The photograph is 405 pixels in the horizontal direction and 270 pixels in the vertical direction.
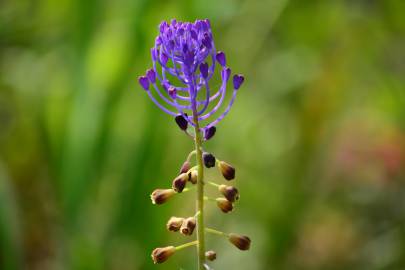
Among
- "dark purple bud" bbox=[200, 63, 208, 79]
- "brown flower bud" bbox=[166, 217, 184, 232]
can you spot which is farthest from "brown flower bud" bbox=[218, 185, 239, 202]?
"dark purple bud" bbox=[200, 63, 208, 79]

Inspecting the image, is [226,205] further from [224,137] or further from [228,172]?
[224,137]

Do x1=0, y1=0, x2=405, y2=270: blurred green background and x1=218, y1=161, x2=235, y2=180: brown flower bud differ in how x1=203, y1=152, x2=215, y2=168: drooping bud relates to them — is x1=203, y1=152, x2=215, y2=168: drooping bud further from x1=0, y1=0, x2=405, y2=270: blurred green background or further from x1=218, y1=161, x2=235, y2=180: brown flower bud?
x1=0, y1=0, x2=405, y2=270: blurred green background

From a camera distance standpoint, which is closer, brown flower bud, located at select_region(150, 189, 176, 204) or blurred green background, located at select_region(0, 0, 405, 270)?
brown flower bud, located at select_region(150, 189, 176, 204)

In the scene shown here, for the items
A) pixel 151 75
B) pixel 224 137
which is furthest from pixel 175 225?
pixel 224 137

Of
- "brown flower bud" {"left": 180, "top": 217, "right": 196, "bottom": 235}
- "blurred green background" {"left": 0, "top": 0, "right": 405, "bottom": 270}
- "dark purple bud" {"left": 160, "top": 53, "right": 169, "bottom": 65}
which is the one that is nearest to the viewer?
"brown flower bud" {"left": 180, "top": 217, "right": 196, "bottom": 235}

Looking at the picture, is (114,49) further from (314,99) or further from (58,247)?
(314,99)

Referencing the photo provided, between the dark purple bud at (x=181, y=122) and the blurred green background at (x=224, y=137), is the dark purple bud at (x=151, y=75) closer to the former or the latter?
the dark purple bud at (x=181, y=122)

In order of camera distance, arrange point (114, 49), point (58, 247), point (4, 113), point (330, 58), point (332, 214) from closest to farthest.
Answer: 1. point (58, 247)
2. point (114, 49)
3. point (332, 214)
4. point (4, 113)
5. point (330, 58)

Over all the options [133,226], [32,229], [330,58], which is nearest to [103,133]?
[133,226]

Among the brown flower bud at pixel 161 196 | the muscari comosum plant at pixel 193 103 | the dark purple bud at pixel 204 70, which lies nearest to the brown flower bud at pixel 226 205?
the muscari comosum plant at pixel 193 103

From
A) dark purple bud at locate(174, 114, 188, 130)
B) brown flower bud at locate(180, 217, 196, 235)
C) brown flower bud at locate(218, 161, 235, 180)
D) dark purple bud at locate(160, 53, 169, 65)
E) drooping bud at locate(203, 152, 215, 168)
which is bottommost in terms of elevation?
brown flower bud at locate(180, 217, 196, 235)
